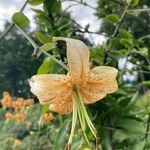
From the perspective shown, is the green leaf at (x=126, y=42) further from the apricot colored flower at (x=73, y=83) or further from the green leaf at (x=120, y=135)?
the apricot colored flower at (x=73, y=83)

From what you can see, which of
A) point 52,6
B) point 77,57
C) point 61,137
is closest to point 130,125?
point 61,137

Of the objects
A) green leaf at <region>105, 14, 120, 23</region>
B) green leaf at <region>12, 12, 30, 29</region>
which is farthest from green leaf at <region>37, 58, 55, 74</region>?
green leaf at <region>105, 14, 120, 23</region>

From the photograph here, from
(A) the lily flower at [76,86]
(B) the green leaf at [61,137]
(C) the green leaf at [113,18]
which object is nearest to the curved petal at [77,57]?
(A) the lily flower at [76,86]

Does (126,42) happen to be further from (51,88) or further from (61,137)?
(51,88)

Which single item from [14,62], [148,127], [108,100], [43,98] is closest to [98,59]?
[108,100]

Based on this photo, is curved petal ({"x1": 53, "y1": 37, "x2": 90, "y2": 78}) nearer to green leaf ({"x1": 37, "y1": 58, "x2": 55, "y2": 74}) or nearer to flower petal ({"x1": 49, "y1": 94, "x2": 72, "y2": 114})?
flower petal ({"x1": 49, "y1": 94, "x2": 72, "y2": 114})

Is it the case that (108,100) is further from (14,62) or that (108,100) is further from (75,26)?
(14,62)
